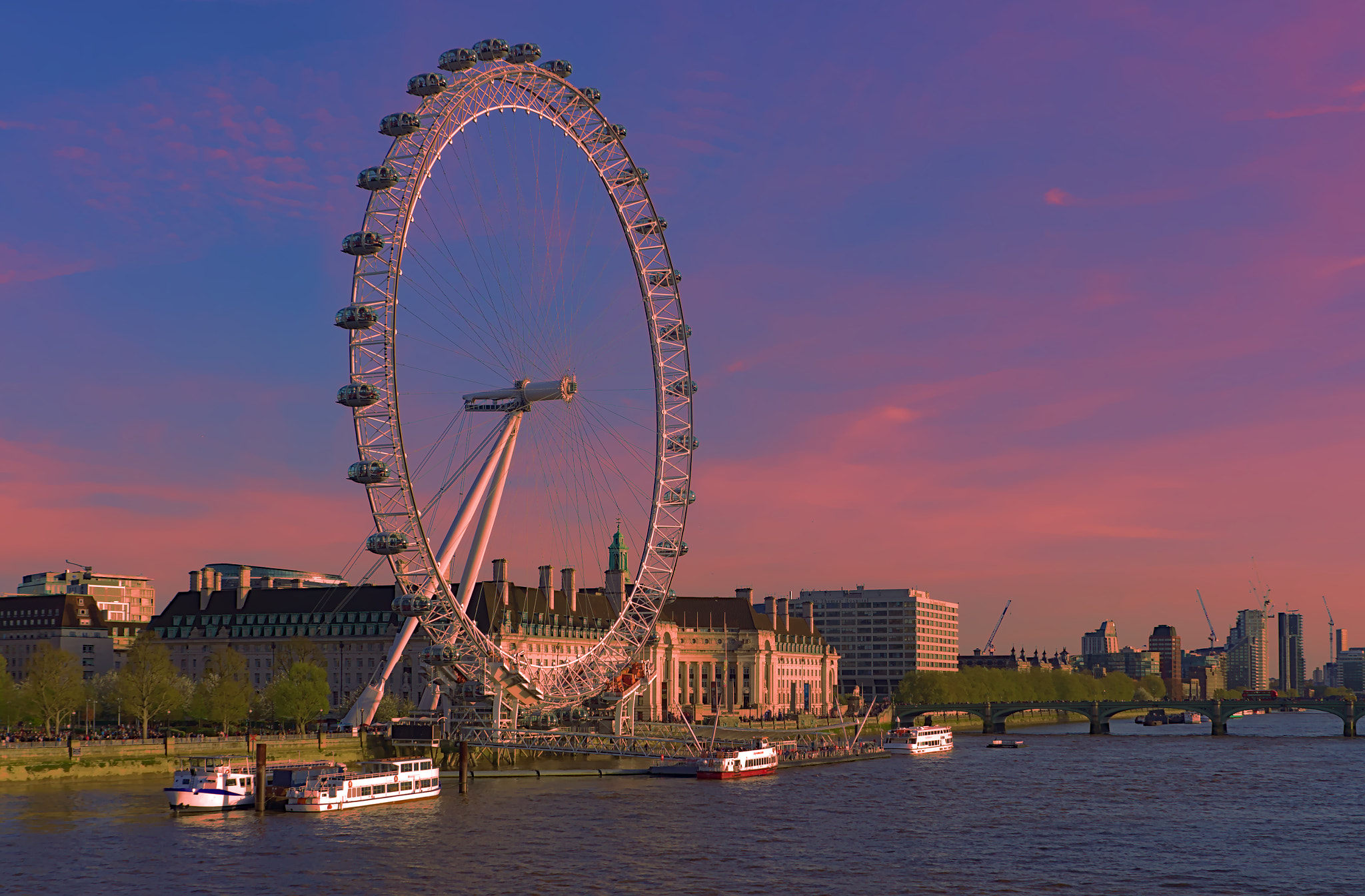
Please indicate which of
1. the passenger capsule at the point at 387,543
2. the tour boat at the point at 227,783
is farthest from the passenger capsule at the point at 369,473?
the tour boat at the point at 227,783

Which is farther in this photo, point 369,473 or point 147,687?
point 147,687

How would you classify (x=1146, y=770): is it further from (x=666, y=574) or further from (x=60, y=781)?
(x=60, y=781)

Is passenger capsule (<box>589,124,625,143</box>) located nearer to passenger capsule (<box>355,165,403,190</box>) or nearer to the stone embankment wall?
passenger capsule (<box>355,165,403,190</box>)

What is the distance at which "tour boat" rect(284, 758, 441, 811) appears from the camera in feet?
335

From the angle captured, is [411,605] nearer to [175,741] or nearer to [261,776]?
[261,776]

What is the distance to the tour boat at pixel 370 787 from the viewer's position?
102000 millimetres

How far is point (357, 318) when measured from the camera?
344ft

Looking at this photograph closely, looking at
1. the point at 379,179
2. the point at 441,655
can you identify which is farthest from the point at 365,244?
the point at 441,655

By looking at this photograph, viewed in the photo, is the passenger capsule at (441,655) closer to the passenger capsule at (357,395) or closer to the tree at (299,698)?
the passenger capsule at (357,395)

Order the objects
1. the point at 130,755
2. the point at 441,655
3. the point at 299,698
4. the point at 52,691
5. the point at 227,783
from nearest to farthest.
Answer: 1. the point at 227,783
2. the point at 441,655
3. the point at 130,755
4. the point at 52,691
5. the point at 299,698

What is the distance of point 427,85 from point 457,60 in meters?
2.91

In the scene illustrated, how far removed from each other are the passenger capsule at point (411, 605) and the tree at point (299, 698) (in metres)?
43.3

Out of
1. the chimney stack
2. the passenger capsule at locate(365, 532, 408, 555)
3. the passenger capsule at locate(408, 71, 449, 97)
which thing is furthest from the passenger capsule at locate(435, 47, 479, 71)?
the chimney stack

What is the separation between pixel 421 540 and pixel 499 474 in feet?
59.6
